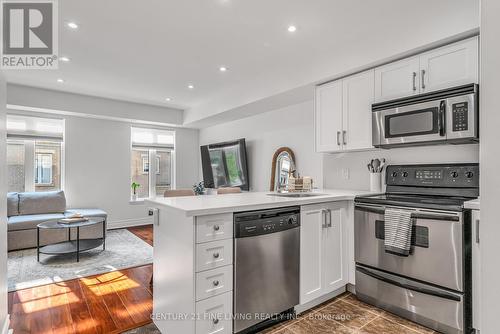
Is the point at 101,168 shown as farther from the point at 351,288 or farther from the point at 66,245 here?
the point at 351,288

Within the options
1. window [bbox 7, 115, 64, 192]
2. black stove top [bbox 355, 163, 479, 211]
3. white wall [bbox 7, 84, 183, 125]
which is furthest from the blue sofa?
black stove top [bbox 355, 163, 479, 211]

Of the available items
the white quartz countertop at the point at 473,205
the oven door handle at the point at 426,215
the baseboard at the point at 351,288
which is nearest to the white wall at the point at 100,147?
the baseboard at the point at 351,288

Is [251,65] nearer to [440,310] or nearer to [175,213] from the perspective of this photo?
[175,213]

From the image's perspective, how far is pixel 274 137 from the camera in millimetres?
4797

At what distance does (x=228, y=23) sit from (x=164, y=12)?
1.98 ft

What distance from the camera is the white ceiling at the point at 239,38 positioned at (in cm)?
235

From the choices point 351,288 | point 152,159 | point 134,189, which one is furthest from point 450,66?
point 134,189

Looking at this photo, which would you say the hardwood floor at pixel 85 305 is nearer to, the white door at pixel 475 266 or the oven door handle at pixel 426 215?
the oven door handle at pixel 426 215

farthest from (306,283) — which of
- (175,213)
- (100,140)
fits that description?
(100,140)

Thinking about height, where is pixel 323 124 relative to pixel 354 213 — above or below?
above

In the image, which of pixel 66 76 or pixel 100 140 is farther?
pixel 100 140

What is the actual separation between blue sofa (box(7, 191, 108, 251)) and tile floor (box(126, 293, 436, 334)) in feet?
10.6

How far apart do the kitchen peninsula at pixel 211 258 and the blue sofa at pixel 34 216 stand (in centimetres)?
327

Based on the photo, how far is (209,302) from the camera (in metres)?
1.72
